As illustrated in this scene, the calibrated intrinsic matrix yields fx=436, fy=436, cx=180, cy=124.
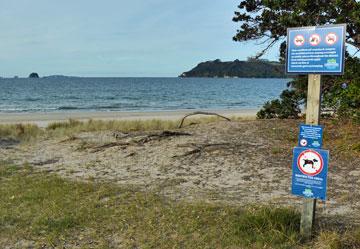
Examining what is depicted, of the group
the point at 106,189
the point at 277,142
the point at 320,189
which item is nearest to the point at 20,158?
the point at 106,189

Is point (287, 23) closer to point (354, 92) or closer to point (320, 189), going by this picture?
point (354, 92)

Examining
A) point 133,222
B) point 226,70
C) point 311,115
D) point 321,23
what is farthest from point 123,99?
point 226,70

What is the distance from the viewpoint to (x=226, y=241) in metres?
4.18

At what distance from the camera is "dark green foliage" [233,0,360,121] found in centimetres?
904

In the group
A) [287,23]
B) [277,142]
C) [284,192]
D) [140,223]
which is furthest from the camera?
[287,23]

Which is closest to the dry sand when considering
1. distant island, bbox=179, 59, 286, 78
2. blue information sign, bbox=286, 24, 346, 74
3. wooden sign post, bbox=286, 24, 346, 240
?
wooden sign post, bbox=286, 24, 346, 240

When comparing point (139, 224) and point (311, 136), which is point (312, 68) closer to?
point (311, 136)

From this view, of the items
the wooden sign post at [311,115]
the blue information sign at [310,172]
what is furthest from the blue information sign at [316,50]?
the blue information sign at [310,172]

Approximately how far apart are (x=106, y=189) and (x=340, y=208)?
307 cm

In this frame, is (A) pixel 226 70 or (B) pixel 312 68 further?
(A) pixel 226 70

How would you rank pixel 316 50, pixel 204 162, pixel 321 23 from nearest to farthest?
pixel 316 50
pixel 204 162
pixel 321 23

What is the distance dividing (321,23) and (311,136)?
6559 millimetres

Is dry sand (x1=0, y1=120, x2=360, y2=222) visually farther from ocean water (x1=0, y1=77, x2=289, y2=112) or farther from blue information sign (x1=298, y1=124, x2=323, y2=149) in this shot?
ocean water (x1=0, y1=77, x2=289, y2=112)

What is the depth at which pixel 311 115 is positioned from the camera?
4.10 meters
